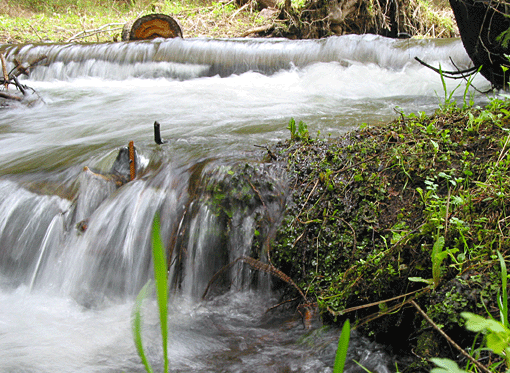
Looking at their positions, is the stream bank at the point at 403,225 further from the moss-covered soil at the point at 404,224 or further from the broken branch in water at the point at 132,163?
the broken branch in water at the point at 132,163

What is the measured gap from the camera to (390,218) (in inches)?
83.0

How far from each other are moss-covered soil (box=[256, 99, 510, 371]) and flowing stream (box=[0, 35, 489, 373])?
17 centimetres

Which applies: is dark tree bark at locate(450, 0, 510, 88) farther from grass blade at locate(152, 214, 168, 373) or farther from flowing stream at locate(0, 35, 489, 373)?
grass blade at locate(152, 214, 168, 373)

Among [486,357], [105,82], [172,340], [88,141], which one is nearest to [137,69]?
[105,82]

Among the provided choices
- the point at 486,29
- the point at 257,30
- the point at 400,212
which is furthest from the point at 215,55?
the point at 400,212

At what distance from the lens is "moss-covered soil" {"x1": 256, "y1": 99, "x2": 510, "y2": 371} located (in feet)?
5.32

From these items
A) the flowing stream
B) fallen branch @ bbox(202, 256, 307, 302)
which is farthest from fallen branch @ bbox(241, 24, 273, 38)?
fallen branch @ bbox(202, 256, 307, 302)

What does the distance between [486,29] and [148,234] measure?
11.3ft

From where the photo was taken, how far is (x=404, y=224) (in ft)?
6.55

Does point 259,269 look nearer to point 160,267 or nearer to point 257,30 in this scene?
point 160,267

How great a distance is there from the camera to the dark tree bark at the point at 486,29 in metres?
3.54

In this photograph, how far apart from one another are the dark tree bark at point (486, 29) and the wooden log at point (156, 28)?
7.66 m

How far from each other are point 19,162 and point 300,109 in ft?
10.00

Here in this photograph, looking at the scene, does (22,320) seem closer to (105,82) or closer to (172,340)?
(172,340)
